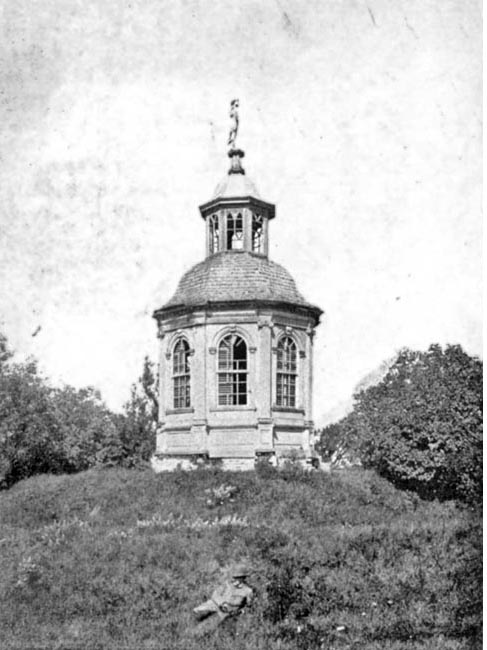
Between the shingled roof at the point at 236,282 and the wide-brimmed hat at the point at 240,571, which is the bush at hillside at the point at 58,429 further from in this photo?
the wide-brimmed hat at the point at 240,571

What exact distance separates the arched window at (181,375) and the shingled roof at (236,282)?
144 cm

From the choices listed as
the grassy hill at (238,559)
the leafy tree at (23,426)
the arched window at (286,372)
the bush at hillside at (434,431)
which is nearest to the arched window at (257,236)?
the arched window at (286,372)

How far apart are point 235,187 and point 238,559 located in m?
14.4

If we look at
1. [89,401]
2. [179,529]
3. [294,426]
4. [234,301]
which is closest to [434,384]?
[294,426]

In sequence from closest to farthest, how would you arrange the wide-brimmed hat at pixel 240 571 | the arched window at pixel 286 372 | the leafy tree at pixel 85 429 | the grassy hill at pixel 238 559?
the grassy hill at pixel 238 559 < the wide-brimmed hat at pixel 240 571 < the arched window at pixel 286 372 < the leafy tree at pixel 85 429

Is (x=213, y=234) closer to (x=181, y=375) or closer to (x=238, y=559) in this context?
(x=181, y=375)

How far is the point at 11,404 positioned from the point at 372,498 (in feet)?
47.9

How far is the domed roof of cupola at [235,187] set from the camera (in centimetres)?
2523

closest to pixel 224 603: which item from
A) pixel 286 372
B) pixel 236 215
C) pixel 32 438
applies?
pixel 286 372

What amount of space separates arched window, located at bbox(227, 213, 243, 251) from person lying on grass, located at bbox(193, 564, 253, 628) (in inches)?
578

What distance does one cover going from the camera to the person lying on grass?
11.9 metres

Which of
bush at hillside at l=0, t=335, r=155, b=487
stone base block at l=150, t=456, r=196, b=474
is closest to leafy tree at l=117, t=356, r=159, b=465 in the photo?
bush at hillside at l=0, t=335, r=155, b=487

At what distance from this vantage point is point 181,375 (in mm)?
24328

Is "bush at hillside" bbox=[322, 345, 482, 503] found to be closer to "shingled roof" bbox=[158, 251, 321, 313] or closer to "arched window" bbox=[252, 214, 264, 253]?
"shingled roof" bbox=[158, 251, 321, 313]
